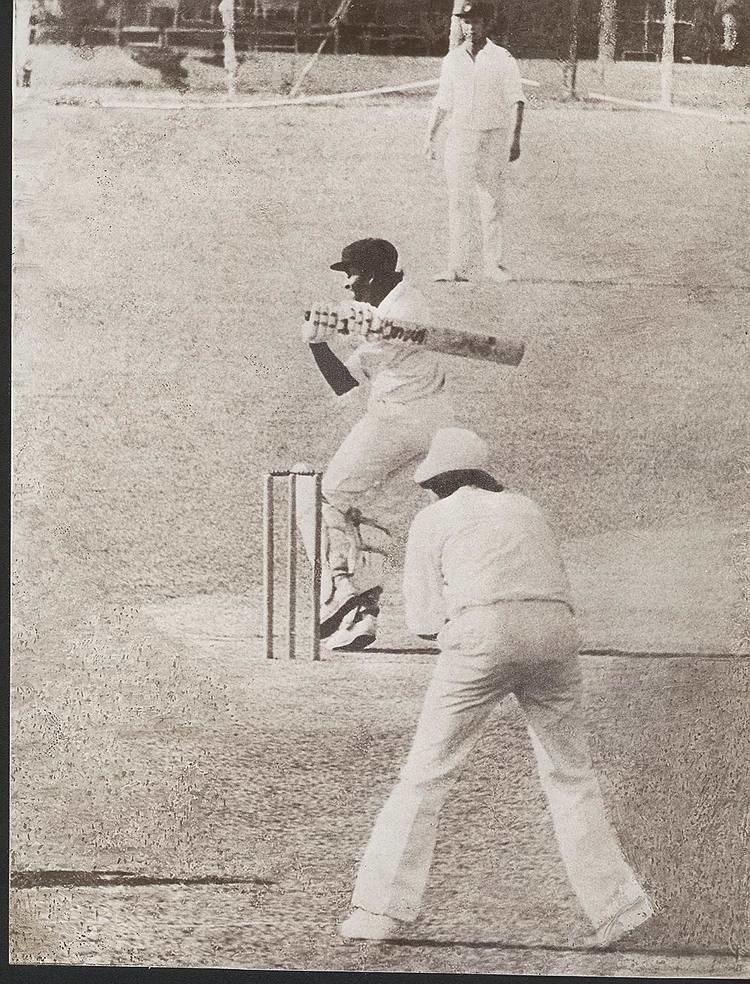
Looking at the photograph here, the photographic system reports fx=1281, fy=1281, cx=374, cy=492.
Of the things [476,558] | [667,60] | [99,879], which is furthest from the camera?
[667,60]

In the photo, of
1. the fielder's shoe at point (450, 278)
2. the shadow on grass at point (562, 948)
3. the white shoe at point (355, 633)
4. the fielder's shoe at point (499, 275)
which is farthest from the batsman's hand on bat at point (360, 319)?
the shadow on grass at point (562, 948)

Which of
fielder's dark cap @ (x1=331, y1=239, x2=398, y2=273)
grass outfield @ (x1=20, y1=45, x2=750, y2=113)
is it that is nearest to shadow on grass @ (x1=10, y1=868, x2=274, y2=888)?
fielder's dark cap @ (x1=331, y1=239, x2=398, y2=273)

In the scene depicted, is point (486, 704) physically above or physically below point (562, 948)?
above

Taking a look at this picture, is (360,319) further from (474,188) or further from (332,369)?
(474,188)

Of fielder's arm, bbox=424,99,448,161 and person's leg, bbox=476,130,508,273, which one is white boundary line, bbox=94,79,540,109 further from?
person's leg, bbox=476,130,508,273

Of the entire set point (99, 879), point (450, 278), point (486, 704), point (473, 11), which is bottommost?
point (99, 879)

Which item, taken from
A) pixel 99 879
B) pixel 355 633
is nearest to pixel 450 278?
pixel 355 633

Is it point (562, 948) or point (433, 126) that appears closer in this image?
point (562, 948)

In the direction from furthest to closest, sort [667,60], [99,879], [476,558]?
[667,60] < [99,879] < [476,558]
